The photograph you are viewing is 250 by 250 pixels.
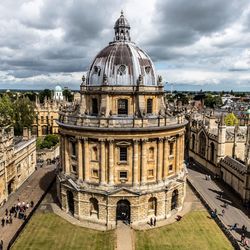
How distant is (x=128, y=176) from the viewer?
123ft

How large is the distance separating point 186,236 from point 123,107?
17557 millimetres

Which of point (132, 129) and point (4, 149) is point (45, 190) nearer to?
point (4, 149)

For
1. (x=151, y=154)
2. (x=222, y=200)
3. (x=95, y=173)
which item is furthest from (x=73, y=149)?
(x=222, y=200)

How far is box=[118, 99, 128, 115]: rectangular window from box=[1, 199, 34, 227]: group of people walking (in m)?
18.9

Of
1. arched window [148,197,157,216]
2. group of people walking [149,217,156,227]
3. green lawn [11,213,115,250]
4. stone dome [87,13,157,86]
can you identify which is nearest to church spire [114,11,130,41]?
stone dome [87,13,157,86]

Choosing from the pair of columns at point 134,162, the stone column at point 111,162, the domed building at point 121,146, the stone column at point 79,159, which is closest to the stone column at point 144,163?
the pair of columns at point 134,162

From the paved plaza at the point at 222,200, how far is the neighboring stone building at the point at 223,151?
1637mm

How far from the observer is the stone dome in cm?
3862

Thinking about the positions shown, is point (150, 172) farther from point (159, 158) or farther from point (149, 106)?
point (149, 106)

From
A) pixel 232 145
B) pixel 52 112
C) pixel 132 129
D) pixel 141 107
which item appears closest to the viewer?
pixel 132 129

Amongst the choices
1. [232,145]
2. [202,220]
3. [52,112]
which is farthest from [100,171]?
[52,112]

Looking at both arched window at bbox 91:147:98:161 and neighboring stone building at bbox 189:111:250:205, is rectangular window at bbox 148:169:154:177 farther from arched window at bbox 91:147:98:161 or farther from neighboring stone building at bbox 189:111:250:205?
neighboring stone building at bbox 189:111:250:205

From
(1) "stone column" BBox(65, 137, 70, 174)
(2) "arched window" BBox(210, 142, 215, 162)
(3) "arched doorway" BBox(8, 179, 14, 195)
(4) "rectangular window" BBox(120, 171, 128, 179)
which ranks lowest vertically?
(3) "arched doorway" BBox(8, 179, 14, 195)

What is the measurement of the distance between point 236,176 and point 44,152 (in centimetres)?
4184
